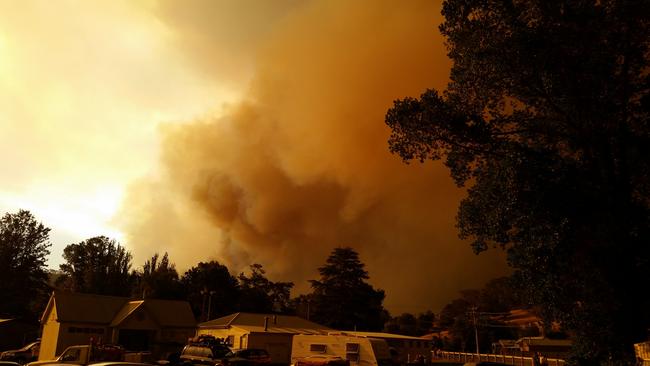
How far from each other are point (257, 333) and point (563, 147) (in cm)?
2363

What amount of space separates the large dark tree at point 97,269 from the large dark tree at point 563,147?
7019 centimetres

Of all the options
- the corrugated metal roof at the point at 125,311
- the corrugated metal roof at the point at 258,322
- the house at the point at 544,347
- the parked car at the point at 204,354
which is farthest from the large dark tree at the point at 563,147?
the house at the point at 544,347

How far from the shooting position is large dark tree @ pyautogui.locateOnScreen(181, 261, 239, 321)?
69375mm

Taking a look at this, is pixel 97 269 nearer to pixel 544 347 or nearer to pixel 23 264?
pixel 23 264

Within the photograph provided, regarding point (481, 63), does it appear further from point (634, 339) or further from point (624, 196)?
point (634, 339)

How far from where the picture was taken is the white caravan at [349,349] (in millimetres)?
24763

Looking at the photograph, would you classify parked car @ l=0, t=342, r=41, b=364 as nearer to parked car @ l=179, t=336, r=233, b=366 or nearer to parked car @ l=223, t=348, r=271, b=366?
parked car @ l=179, t=336, r=233, b=366

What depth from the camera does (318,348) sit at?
26469mm

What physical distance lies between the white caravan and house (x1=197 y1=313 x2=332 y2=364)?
747 cm

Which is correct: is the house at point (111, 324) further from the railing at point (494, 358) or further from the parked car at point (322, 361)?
the railing at point (494, 358)

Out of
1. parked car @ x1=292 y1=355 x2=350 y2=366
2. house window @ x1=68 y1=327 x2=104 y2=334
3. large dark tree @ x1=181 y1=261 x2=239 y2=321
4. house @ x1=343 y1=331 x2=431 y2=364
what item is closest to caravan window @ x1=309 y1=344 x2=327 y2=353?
parked car @ x1=292 y1=355 x2=350 y2=366

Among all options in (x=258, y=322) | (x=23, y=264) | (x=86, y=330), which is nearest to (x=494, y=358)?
(x=258, y=322)

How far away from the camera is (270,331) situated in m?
34.7

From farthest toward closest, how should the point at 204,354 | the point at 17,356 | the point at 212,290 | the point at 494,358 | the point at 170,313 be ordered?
the point at 212,290
the point at 494,358
the point at 170,313
the point at 17,356
the point at 204,354
